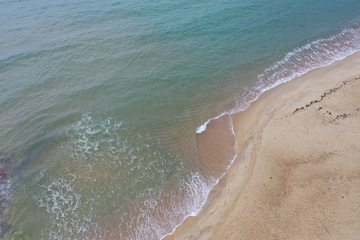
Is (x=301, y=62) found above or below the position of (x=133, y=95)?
above

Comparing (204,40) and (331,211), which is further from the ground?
(204,40)

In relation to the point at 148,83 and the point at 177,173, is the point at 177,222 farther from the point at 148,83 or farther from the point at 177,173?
the point at 148,83

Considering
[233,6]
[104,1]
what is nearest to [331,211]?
[233,6]

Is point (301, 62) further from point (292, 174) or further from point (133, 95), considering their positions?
point (133, 95)

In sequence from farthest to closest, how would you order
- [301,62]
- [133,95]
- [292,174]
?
[301,62], [133,95], [292,174]

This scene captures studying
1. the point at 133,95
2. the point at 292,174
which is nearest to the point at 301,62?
the point at 292,174

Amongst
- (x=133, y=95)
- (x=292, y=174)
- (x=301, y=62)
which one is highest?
(x=301, y=62)
